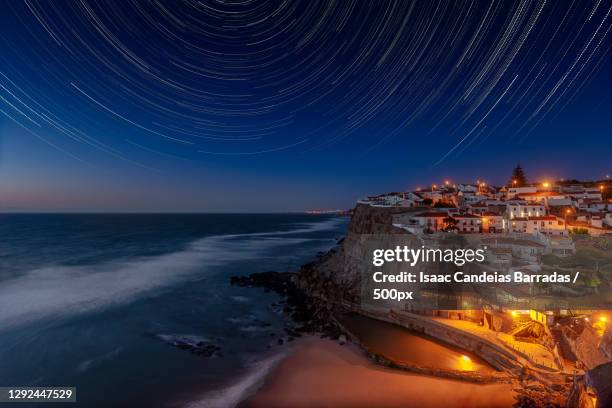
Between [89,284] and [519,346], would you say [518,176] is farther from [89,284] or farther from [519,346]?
[89,284]

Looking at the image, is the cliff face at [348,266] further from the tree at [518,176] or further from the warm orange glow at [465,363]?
the tree at [518,176]

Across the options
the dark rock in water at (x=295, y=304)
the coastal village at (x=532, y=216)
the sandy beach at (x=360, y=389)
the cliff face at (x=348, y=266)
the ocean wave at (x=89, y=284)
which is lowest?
the ocean wave at (x=89, y=284)

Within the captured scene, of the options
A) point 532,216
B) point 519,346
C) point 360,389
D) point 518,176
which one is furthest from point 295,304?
point 518,176

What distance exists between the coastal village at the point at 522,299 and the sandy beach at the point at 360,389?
0.85 metres

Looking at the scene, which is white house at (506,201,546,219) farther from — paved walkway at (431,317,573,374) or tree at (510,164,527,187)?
tree at (510,164,527,187)

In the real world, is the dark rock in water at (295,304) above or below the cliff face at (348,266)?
below

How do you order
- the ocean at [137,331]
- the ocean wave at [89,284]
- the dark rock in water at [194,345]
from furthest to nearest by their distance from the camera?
the ocean wave at [89,284] < the dark rock in water at [194,345] < the ocean at [137,331]

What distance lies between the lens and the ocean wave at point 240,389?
18109 mm

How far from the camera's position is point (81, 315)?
106 ft

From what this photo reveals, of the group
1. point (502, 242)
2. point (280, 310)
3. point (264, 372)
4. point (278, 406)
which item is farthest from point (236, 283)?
point (502, 242)

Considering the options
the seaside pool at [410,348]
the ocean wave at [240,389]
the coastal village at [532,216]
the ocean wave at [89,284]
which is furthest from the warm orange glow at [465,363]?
the ocean wave at [89,284]

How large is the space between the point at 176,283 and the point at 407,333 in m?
32.0

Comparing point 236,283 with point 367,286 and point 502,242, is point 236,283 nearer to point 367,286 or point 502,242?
point 367,286

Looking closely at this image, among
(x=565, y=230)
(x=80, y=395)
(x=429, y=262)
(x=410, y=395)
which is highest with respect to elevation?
(x=565, y=230)
